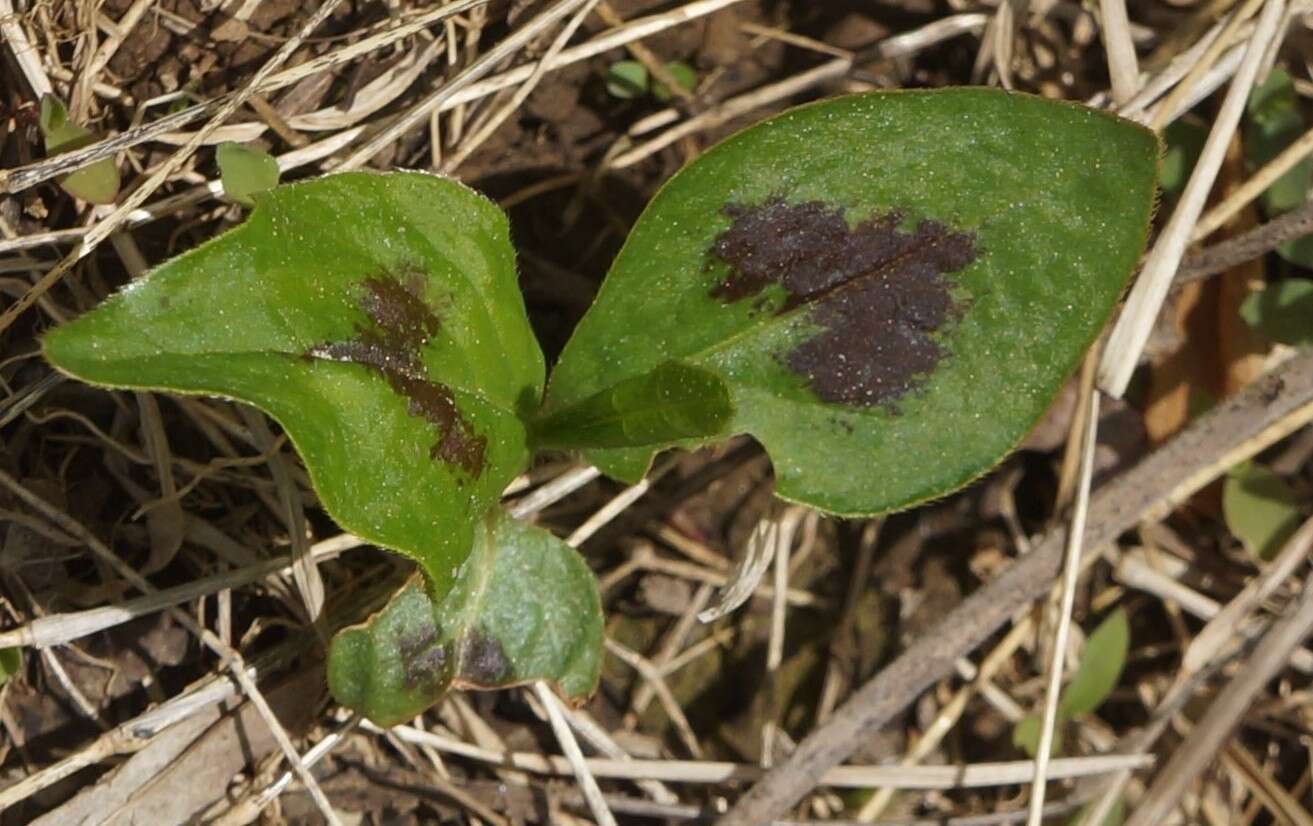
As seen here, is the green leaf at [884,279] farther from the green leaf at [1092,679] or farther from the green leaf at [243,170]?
the green leaf at [1092,679]

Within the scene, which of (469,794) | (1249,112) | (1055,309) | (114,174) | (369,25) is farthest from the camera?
(1249,112)

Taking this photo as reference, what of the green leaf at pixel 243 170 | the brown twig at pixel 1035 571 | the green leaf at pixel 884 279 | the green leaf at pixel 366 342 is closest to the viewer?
the green leaf at pixel 366 342

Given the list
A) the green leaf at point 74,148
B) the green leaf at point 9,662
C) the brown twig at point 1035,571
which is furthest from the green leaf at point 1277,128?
the green leaf at point 9,662

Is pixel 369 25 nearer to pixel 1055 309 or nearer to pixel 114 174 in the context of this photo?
pixel 114 174

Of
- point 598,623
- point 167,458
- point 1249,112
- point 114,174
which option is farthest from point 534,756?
point 1249,112

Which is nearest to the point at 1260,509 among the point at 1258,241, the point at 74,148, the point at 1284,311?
the point at 1284,311

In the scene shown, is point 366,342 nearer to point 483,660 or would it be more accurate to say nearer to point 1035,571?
point 483,660

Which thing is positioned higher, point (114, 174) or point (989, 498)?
point (114, 174)
